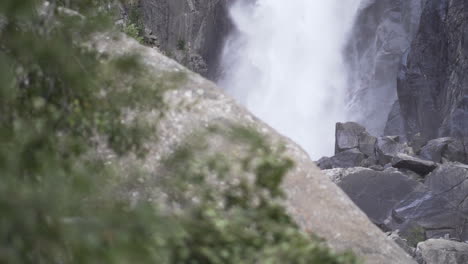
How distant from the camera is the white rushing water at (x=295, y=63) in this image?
2290 inches

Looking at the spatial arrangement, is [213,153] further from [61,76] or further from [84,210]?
[84,210]

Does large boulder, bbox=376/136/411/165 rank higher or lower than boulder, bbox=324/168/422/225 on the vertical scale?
higher

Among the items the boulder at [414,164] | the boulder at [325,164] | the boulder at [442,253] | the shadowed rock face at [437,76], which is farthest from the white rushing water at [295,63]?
the boulder at [442,253]

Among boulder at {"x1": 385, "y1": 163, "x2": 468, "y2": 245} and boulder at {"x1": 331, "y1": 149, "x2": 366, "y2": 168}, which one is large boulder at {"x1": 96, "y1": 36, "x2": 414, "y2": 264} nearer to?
boulder at {"x1": 385, "y1": 163, "x2": 468, "y2": 245}

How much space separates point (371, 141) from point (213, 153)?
39.1 metres

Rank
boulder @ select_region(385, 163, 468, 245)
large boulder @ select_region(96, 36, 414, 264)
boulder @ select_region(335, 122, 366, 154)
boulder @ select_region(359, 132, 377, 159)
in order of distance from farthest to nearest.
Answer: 1. boulder @ select_region(335, 122, 366, 154)
2. boulder @ select_region(359, 132, 377, 159)
3. boulder @ select_region(385, 163, 468, 245)
4. large boulder @ select_region(96, 36, 414, 264)

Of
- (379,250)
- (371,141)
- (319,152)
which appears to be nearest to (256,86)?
(319,152)

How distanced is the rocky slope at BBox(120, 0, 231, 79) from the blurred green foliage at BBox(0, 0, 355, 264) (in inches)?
1429

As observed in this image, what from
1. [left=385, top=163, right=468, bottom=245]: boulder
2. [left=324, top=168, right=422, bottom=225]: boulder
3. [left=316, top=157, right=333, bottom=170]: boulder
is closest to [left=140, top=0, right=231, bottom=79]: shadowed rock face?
[left=316, top=157, right=333, bottom=170]: boulder

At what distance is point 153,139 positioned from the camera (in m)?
4.42

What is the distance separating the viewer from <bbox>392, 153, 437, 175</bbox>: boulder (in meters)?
33.7

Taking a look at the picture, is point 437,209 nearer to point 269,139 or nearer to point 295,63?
point 269,139

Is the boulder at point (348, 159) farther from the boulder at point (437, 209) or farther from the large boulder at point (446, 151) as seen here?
the boulder at point (437, 209)

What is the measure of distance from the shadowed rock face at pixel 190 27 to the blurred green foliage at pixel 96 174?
36.5 meters
